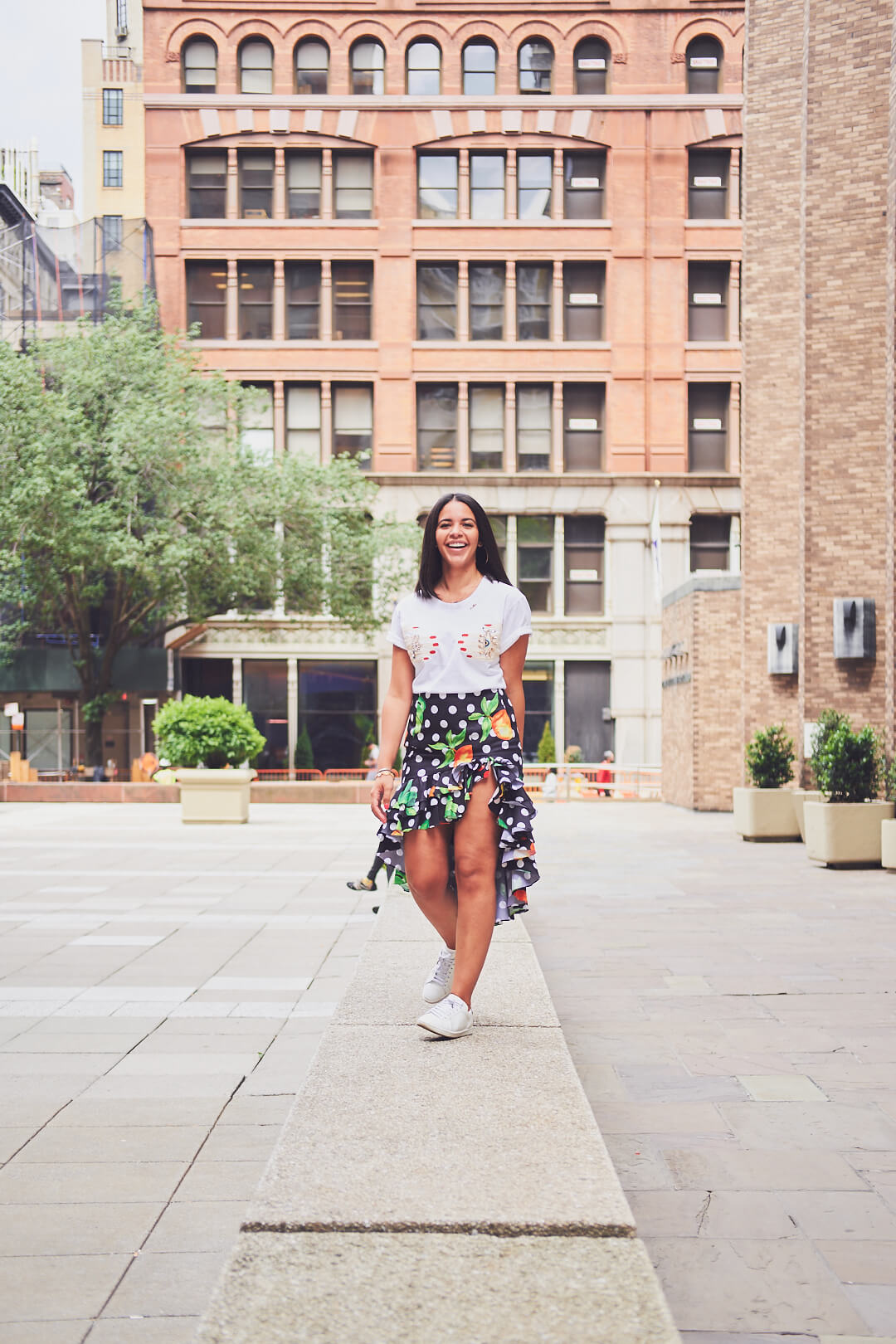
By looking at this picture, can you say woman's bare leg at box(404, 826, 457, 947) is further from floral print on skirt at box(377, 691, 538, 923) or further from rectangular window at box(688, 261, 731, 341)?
rectangular window at box(688, 261, 731, 341)

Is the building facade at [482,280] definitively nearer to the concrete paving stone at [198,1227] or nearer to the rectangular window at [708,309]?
the rectangular window at [708,309]

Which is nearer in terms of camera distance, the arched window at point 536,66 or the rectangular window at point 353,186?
the rectangular window at point 353,186

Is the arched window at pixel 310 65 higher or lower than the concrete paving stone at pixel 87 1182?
higher

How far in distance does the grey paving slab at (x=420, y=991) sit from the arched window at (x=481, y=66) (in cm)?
3772

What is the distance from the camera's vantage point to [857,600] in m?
17.0

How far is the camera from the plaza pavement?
11.5 feet

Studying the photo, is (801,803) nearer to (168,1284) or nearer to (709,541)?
(168,1284)

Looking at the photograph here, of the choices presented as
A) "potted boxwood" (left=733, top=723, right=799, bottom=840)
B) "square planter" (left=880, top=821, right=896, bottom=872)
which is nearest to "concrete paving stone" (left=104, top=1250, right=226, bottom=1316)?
"square planter" (left=880, top=821, right=896, bottom=872)

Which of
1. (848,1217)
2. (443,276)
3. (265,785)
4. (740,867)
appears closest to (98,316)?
(443,276)

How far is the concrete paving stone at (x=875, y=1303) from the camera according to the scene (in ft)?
10.5

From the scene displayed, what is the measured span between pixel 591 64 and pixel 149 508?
18.0 m

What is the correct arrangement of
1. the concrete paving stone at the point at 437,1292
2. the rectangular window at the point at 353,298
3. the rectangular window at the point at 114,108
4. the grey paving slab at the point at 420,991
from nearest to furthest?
the concrete paving stone at the point at 437,1292 < the grey paving slab at the point at 420,991 < the rectangular window at the point at 353,298 < the rectangular window at the point at 114,108

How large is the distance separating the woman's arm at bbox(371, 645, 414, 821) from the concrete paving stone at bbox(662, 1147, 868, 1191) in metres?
1.45

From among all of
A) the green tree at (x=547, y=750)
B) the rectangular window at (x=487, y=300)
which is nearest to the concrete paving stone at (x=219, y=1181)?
the green tree at (x=547, y=750)
